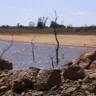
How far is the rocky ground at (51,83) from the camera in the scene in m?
6.86

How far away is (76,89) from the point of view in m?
6.86

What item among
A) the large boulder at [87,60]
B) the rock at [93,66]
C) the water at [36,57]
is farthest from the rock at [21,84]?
the water at [36,57]

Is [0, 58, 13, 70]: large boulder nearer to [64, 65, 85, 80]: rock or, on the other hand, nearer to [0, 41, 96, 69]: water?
[64, 65, 85, 80]: rock

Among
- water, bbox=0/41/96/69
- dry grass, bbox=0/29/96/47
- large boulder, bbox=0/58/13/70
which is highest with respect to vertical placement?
large boulder, bbox=0/58/13/70

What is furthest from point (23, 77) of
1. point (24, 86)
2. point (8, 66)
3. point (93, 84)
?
point (8, 66)

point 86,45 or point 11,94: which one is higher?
point 11,94

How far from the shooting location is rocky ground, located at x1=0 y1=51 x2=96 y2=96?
6855 millimetres

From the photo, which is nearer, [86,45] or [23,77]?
[23,77]

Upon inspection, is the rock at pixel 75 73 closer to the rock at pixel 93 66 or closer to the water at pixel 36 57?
the rock at pixel 93 66

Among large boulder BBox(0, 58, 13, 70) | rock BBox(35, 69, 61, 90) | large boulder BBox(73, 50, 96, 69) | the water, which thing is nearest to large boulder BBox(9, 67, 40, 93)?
rock BBox(35, 69, 61, 90)

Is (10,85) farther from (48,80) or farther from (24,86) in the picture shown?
(48,80)

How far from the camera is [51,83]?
718 centimetres

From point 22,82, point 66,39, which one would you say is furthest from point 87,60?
point 66,39

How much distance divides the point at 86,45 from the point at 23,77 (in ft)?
164
